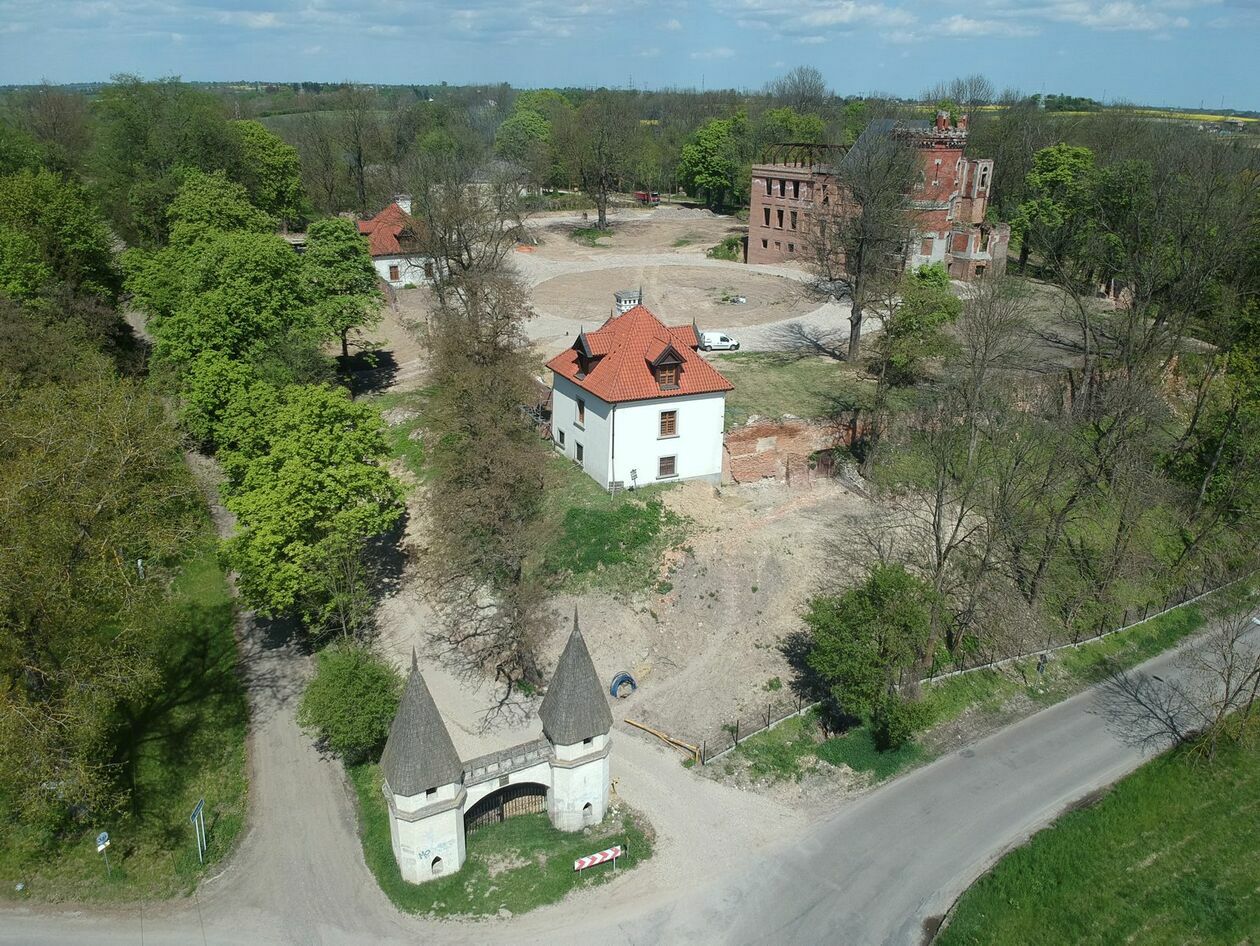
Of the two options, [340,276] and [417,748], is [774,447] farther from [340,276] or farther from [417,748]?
[340,276]

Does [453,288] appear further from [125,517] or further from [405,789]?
[405,789]

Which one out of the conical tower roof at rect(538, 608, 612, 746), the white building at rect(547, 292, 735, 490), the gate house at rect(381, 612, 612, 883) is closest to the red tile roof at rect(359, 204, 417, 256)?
the white building at rect(547, 292, 735, 490)

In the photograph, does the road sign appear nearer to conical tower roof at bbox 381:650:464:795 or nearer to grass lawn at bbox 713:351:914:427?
conical tower roof at bbox 381:650:464:795

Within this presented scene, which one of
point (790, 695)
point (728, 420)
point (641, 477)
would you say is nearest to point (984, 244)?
point (728, 420)

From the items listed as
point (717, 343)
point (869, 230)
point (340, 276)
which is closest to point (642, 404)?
point (717, 343)

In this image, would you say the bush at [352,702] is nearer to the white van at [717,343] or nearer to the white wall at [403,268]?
the white van at [717,343]

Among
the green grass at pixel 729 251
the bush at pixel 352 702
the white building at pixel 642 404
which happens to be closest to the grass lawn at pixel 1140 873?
the bush at pixel 352 702
